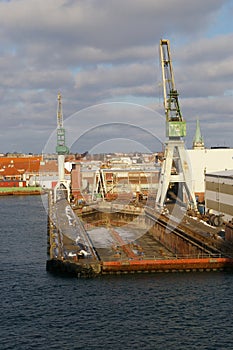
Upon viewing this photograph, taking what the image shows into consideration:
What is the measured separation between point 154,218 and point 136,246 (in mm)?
9423

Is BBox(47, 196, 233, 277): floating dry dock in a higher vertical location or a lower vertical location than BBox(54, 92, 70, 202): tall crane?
lower

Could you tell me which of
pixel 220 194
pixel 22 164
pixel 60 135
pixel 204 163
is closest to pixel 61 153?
pixel 60 135

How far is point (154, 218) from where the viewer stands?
1636 inches

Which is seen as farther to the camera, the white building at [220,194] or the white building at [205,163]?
the white building at [205,163]

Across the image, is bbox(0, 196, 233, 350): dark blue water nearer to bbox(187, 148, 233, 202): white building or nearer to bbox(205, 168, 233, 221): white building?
bbox(205, 168, 233, 221): white building

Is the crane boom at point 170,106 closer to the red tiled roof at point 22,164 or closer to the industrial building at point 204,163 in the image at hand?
the industrial building at point 204,163

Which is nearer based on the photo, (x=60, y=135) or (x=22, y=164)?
(x=60, y=135)

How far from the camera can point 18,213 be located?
181 feet

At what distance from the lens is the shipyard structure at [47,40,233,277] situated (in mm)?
25406

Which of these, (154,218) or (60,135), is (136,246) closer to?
(154,218)

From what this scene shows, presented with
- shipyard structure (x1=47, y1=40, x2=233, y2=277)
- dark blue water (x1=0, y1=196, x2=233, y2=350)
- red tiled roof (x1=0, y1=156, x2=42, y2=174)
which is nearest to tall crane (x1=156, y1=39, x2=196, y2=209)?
shipyard structure (x1=47, y1=40, x2=233, y2=277)

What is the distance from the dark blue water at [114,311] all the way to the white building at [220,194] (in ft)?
35.3

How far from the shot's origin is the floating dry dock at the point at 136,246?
25.1 meters

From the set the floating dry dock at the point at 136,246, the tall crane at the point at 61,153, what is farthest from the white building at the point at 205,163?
the tall crane at the point at 61,153
